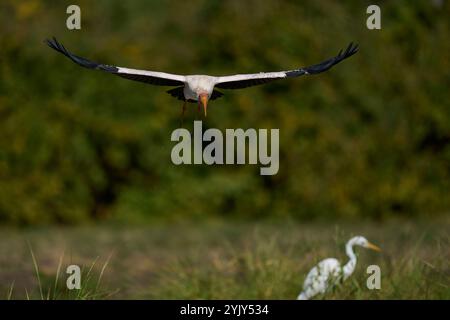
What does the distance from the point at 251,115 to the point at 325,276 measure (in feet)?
26.7

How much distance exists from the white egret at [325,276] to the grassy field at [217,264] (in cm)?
11

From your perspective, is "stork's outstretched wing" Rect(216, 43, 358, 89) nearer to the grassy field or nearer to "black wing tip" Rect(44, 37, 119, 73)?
"black wing tip" Rect(44, 37, 119, 73)

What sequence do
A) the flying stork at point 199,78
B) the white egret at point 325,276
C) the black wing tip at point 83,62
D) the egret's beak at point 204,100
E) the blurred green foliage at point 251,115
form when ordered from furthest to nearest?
the blurred green foliage at point 251,115 < the white egret at point 325,276 < the black wing tip at point 83,62 < the flying stork at point 199,78 < the egret's beak at point 204,100

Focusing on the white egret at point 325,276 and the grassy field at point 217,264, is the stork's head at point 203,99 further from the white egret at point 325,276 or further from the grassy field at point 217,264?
the white egret at point 325,276

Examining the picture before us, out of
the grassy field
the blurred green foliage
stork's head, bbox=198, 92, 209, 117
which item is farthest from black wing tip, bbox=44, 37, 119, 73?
the blurred green foliage

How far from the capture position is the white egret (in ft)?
27.8

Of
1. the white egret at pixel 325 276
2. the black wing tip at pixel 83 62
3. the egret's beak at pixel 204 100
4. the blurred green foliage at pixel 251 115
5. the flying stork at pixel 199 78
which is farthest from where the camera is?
the blurred green foliage at pixel 251 115

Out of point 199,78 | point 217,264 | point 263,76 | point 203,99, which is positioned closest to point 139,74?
point 199,78

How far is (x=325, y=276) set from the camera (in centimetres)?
857

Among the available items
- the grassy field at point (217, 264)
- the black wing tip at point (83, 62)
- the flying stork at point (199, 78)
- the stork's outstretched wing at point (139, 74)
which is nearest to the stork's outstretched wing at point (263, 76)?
the flying stork at point (199, 78)

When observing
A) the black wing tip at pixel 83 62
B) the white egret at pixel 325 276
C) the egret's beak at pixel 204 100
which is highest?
the black wing tip at pixel 83 62

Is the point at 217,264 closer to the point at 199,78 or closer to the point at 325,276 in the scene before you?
the point at 325,276

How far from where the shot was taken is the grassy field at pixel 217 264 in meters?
8.54
